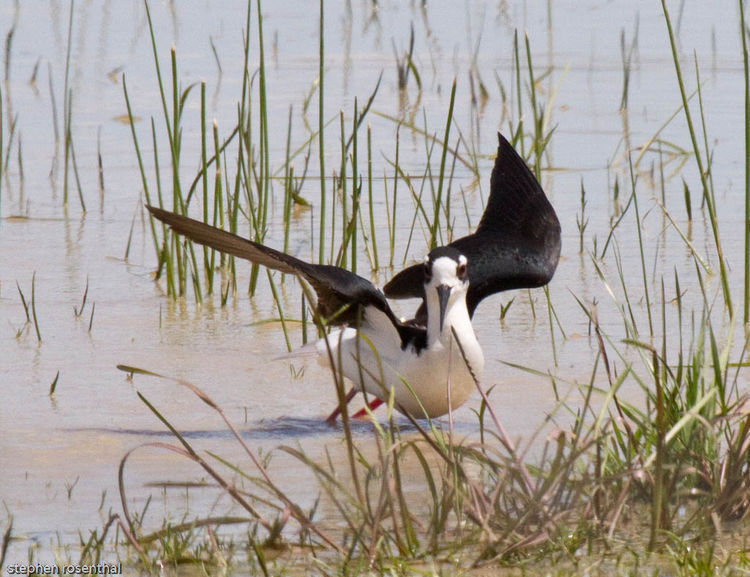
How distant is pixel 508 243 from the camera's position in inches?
217

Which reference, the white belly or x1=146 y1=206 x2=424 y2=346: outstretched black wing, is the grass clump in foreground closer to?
x1=146 y1=206 x2=424 y2=346: outstretched black wing

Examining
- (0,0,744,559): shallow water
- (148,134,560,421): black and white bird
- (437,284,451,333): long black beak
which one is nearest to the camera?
(148,134,560,421): black and white bird

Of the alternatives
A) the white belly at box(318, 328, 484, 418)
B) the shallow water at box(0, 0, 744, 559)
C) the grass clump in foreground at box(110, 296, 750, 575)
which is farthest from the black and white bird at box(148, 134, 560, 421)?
the grass clump in foreground at box(110, 296, 750, 575)

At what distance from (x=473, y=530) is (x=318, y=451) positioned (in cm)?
133

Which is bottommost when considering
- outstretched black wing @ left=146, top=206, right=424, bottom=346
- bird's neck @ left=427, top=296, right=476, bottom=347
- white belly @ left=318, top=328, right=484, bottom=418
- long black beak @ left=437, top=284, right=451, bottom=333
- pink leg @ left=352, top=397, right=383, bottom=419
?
pink leg @ left=352, top=397, right=383, bottom=419

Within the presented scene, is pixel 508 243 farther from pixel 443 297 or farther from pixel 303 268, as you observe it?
pixel 303 268

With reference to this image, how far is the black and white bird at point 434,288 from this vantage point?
13.8 feet

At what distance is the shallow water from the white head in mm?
394

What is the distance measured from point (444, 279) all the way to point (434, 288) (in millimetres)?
60

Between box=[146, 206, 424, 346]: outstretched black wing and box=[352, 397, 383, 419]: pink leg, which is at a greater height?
box=[146, 206, 424, 346]: outstretched black wing

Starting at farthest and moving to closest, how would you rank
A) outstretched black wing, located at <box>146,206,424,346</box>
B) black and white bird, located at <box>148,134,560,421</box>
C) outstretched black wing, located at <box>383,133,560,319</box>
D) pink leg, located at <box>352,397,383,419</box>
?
outstretched black wing, located at <box>383,133,560,319</box> → pink leg, located at <box>352,397,383,419</box> → black and white bird, located at <box>148,134,560,421</box> → outstretched black wing, located at <box>146,206,424,346</box>

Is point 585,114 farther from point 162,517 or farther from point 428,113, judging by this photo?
point 162,517

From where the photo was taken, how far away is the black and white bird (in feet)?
13.8

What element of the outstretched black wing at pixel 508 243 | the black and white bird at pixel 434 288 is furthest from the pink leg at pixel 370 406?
the outstretched black wing at pixel 508 243
